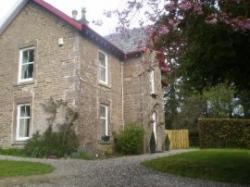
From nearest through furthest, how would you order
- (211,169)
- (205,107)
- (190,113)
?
(211,169), (190,113), (205,107)

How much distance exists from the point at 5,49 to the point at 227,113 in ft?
96.6

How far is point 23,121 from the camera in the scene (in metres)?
18.5

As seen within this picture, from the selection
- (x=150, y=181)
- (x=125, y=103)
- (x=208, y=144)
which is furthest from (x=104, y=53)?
(x=150, y=181)

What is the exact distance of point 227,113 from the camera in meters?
42.4

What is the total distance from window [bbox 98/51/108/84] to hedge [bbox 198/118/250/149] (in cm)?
829

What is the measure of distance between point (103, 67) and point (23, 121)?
17.3 ft

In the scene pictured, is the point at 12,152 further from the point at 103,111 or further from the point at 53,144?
the point at 103,111

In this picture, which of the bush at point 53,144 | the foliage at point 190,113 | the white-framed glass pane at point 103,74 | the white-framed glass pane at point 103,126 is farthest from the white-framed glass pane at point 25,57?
the foliage at point 190,113

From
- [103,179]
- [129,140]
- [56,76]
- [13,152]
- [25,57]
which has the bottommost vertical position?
[103,179]

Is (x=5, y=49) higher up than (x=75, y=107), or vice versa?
(x=5, y=49)

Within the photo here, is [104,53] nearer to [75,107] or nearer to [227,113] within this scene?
[75,107]

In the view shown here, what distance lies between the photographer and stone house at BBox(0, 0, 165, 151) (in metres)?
17.6

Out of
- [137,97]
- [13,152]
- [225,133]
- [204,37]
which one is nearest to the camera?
[204,37]

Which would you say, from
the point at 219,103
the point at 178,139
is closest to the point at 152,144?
the point at 178,139
